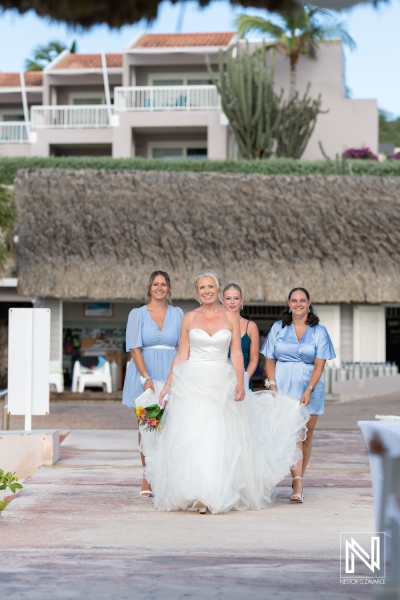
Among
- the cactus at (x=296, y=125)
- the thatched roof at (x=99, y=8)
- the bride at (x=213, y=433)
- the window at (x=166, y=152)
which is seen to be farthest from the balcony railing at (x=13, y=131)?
the thatched roof at (x=99, y=8)

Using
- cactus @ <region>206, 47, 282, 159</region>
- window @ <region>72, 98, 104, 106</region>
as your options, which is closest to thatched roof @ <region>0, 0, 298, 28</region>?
cactus @ <region>206, 47, 282, 159</region>

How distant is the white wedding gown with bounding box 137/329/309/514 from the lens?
24.9 ft

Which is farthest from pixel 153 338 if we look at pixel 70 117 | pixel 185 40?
pixel 185 40

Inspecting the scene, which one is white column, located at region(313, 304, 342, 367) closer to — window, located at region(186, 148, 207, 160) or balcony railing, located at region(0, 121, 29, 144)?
window, located at region(186, 148, 207, 160)

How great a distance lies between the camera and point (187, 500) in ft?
25.0

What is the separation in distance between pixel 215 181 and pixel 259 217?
5.89 feet

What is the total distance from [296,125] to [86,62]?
8671 mm

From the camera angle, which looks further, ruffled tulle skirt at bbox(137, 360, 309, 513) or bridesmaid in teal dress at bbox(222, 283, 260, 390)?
bridesmaid in teal dress at bbox(222, 283, 260, 390)

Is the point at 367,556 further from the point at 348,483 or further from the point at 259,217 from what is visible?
the point at 259,217

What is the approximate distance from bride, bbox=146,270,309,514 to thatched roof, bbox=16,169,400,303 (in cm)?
1424

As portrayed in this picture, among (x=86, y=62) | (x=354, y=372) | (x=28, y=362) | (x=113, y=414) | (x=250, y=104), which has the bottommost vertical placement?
(x=113, y=414)

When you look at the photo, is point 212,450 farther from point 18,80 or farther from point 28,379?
point 18,80

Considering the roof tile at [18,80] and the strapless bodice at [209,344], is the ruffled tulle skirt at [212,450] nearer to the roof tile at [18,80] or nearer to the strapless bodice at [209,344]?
the strapless bodice at [209,344]

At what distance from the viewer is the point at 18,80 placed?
1464 inches
